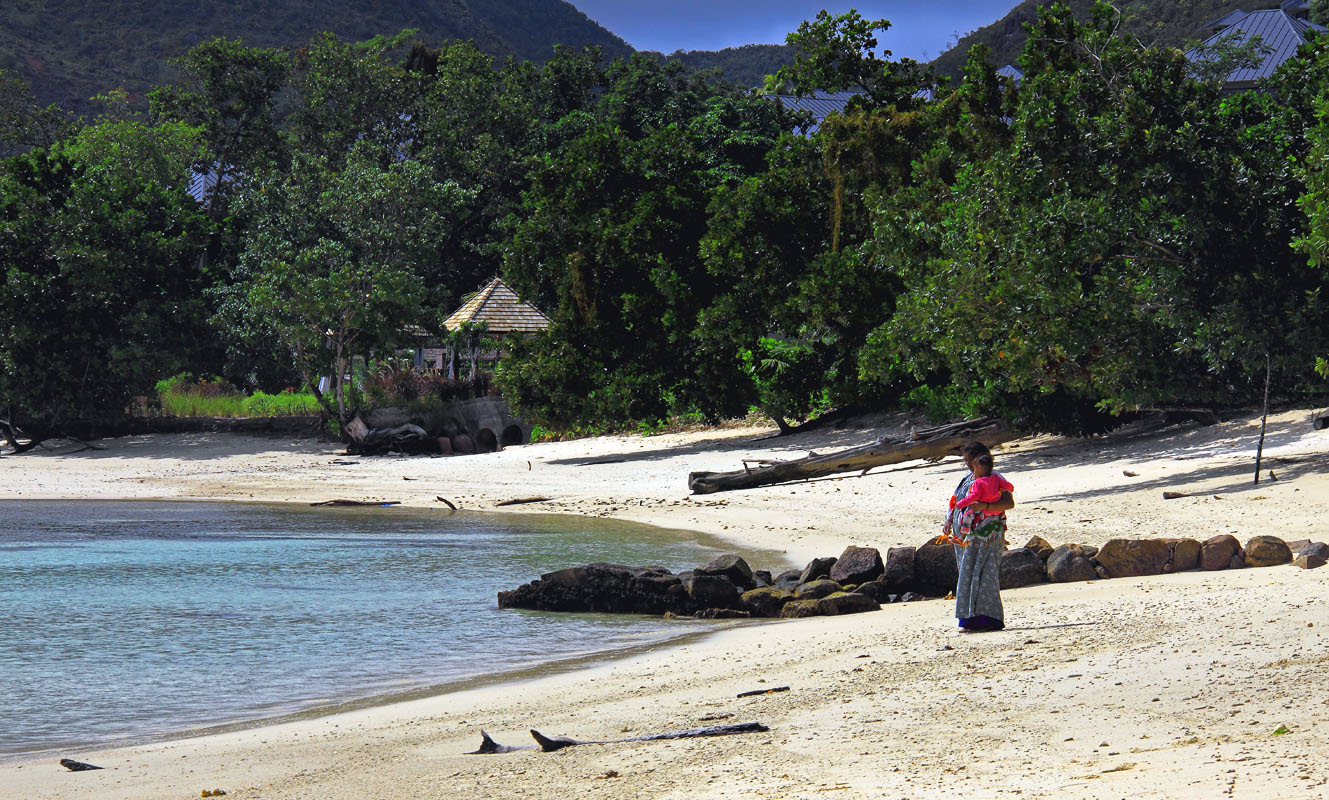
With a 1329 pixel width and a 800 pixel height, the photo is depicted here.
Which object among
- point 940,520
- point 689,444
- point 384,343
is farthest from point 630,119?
point 940,520

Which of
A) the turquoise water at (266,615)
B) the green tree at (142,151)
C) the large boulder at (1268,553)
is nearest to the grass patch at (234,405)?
the green tree at (142,151)

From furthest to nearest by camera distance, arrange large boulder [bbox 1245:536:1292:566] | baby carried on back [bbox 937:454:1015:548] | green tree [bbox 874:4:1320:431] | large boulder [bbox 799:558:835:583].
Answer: green tree [bbox 874:4:1320:431] → large boulder [bbox 799:558:835:583] → large boulder [bbox 1245:536:1292:566] → baby carried on back [bbox 937:454:1015:548]

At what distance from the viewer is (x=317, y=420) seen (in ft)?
106

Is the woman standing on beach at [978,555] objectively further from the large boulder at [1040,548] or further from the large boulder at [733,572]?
the large boulder at [733,572]

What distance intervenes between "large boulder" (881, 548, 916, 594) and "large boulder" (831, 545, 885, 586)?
0.39ft

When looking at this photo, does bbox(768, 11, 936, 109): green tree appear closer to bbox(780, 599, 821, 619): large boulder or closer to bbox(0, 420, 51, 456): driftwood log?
bbox(780, 599, 821, 619): large boulder

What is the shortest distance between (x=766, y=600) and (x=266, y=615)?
4960mm

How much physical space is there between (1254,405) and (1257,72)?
36.4m

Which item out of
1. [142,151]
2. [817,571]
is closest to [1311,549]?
[817,571]

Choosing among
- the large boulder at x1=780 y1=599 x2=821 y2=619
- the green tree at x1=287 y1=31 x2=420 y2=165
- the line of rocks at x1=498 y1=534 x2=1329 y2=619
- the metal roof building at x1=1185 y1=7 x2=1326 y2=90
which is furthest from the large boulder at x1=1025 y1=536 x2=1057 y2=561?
the metal roof building at x1=1185 y1=7 x2=1326 y2=90

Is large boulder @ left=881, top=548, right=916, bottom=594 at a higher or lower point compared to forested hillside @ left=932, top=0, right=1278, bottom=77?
lower

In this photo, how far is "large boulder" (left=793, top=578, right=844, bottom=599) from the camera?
10.8 meters

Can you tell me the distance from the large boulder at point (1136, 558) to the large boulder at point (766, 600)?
105 inches

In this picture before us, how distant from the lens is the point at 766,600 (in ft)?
35.1
